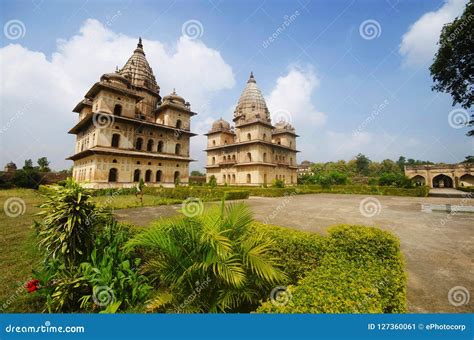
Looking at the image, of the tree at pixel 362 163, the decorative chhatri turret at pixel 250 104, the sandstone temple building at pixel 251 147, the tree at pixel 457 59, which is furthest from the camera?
the tree at pixel 362 163

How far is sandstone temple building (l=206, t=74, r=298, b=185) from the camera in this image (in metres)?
32.8

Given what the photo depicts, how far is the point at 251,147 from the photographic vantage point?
109 feet

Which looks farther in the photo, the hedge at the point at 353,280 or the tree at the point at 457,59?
the tree at the point at 457,59

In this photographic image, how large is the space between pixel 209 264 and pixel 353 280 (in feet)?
5.36

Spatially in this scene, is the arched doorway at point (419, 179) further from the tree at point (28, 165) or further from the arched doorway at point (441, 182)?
the tree at point (28, 165)

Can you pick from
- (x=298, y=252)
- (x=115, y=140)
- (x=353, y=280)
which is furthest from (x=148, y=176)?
(x=353, y=280)

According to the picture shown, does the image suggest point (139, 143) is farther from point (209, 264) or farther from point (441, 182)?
point (441, 182)

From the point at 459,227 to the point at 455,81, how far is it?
10.9m

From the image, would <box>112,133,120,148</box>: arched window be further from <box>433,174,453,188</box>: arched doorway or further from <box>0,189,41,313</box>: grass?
<box>433,174,453,188</box>: arched doorway

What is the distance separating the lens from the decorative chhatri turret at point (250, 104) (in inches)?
1427

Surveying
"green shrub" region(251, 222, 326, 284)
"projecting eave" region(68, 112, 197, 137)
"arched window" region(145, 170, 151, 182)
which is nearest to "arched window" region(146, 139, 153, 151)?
"projecting eave" region(68, 112, 197, 137)

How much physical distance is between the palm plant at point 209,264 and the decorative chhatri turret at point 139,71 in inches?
1255

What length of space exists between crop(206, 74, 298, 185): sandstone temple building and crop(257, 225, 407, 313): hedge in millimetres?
28773

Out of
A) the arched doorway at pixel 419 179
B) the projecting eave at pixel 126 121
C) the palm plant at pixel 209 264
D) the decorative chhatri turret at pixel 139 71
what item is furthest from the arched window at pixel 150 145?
the arched doorway at pixel 419 179
